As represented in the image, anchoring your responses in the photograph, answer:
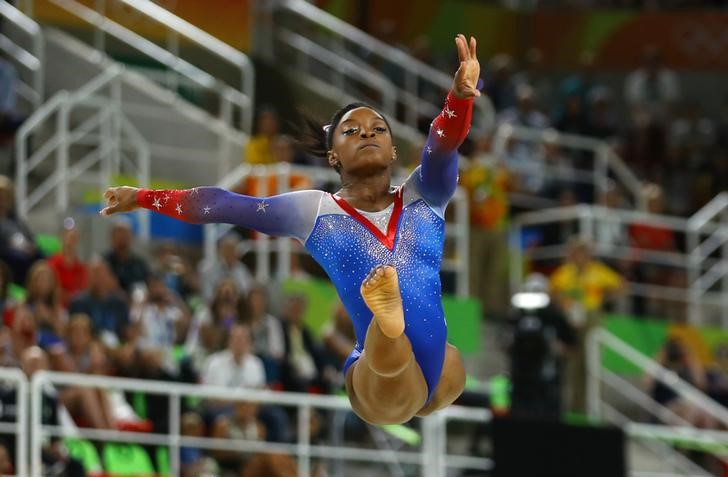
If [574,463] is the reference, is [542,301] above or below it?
above

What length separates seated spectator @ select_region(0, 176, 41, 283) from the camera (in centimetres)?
1123

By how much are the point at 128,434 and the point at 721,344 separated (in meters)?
6.78

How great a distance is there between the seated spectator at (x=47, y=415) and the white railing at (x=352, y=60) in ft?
24.6

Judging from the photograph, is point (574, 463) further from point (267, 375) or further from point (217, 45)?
point (217, 45)

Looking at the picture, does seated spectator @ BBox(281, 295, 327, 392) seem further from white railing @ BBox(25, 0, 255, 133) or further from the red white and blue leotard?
the red white and blue leotard

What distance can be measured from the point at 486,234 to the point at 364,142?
26.3 feet

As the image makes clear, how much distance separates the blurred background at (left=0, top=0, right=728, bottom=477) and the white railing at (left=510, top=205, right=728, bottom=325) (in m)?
0.04

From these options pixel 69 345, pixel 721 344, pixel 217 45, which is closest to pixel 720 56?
pixel 721 344

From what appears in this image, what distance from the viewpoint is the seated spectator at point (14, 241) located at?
11.2 m

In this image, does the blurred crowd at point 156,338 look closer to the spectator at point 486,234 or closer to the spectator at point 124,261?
the spectator at point 124,261

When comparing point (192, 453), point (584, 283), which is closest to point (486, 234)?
point (584, 283)

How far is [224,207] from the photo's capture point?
6.35 m

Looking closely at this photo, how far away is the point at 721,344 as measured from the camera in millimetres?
14703

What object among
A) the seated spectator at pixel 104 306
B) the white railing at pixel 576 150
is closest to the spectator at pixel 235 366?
the seated spectator at pixel 104 306
